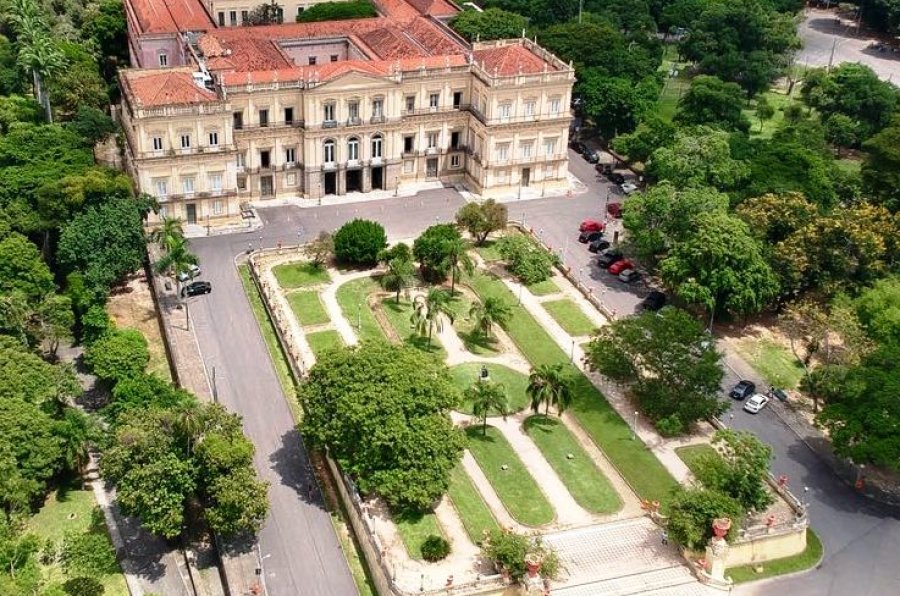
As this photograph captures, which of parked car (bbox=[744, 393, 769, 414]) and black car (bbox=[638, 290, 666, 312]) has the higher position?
black car (bbox=[638, 290, 666, 312])

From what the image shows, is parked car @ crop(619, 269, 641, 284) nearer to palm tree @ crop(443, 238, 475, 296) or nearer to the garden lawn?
the garden lawn

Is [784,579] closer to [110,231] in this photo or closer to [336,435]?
[336,435]

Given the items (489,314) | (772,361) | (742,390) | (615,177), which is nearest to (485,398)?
(489,314)

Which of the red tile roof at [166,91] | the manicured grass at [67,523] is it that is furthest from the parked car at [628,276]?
the manicured grass at [67,523]

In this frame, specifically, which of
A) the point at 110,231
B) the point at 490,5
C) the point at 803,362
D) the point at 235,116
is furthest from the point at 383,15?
the point at 803,362

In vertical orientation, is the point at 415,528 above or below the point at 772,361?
below

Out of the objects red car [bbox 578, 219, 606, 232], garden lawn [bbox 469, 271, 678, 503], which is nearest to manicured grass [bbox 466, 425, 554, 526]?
garden lawn [bbox 469, 271, 678, 503]

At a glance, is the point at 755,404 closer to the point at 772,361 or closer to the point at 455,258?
the point at 772,361
